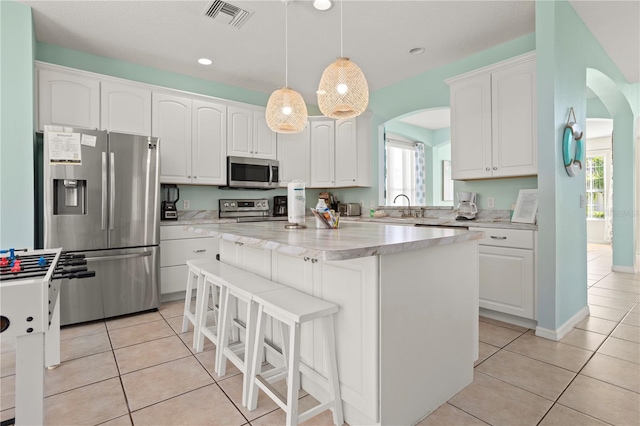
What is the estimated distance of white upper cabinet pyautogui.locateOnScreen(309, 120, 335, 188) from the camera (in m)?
4.91

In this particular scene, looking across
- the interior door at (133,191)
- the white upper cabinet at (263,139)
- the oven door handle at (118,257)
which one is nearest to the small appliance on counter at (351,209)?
the white upper cabinet at (263,139)

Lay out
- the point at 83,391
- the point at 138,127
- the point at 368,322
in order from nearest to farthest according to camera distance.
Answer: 1. the point at 368,322
2. the point at 83,391
3. the point at 138,127

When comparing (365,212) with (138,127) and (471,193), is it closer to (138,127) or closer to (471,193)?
(471,193)

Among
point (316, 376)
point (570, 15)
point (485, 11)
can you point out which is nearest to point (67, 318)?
point (316, 376)

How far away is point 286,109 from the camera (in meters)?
2.42

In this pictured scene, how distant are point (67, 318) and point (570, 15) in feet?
16.4

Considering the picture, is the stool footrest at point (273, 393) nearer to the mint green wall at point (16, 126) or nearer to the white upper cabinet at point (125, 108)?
the mint green wall at point (16, 126)

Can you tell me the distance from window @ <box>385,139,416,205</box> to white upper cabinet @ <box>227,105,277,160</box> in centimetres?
320

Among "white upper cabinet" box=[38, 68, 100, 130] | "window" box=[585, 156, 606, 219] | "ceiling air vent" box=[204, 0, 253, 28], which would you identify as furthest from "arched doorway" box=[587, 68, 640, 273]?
"white upper cabinet" box=[38, 68, 100, 130]

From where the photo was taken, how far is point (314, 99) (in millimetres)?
5184

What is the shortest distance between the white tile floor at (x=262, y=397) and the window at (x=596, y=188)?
6.40 metres

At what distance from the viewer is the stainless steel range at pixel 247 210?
14.5 ft

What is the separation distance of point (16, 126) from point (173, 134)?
1.37m

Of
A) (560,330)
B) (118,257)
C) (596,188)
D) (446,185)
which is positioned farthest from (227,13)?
(596,188)
